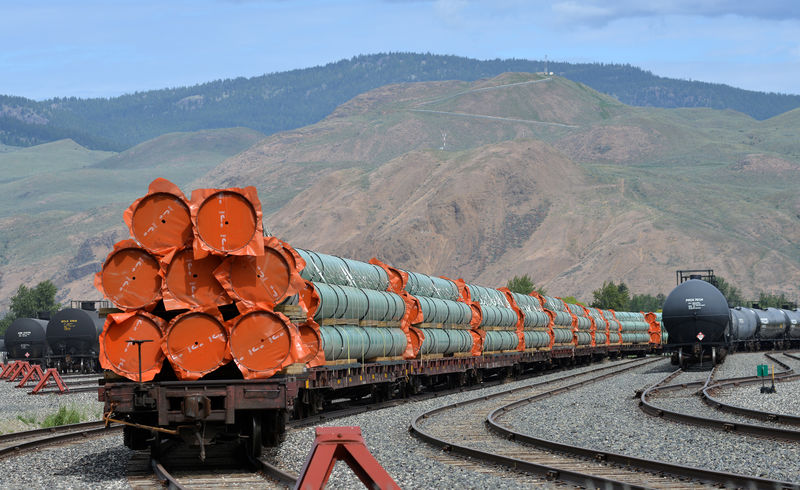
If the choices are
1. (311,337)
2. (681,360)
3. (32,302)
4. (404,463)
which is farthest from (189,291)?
(32,302)

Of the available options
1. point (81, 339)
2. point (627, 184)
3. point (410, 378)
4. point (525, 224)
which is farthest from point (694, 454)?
point (627, 184)

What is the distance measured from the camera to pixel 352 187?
189625 millimetres

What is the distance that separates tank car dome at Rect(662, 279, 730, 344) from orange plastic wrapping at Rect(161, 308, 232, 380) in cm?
2943

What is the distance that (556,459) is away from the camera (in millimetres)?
14320

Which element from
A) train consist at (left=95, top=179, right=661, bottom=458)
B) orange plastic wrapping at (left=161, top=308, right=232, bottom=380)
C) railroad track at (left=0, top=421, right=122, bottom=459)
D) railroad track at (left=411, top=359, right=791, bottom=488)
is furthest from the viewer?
railroad track at (left=0, top=421, right=122, bottom=459)

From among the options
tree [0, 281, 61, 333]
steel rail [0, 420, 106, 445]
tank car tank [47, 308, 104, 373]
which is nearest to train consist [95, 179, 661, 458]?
steel rail [0, 420, 106, 445]

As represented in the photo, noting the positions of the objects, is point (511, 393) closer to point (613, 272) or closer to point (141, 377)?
point (141, 377)

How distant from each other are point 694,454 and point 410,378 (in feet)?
47.0

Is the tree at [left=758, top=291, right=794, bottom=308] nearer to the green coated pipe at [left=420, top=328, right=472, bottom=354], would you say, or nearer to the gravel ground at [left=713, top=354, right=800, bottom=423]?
the gravel ground at [left=713, top=354, right=800, bottom=423]

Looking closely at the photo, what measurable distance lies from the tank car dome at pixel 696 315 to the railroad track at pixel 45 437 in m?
26.0

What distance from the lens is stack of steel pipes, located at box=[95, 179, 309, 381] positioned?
46.6 ft

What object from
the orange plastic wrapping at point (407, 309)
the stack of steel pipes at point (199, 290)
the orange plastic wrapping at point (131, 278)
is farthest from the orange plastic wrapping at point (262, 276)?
the orange plastic wrapping at point (407, 309)

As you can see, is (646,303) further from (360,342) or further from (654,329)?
(360,342)

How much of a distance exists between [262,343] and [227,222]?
1810 millimetres
